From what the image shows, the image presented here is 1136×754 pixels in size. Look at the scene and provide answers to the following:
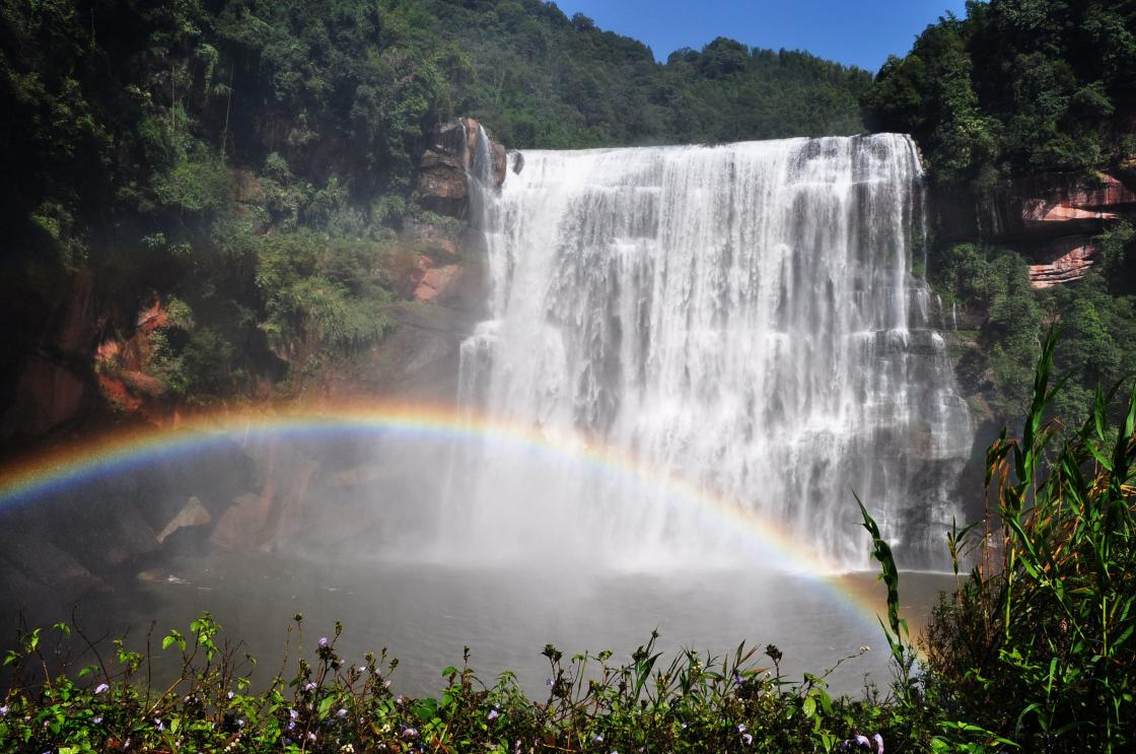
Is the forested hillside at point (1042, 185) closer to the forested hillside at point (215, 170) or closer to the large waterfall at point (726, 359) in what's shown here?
the large waterfall at point (726, 359)

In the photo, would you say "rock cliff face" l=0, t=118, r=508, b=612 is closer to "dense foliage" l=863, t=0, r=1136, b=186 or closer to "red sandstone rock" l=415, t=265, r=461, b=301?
"red sandstone rock" l=415, t=265, r=461, b=301

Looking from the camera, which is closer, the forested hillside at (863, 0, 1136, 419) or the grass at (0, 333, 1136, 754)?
the grass at (0, 333, 1136, 754)

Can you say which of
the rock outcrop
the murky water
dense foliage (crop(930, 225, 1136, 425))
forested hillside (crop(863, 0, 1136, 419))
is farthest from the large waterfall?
the murky water

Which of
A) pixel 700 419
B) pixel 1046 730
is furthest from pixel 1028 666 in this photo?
pixel 700 419

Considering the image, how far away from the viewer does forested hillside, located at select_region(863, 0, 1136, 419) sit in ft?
72.6

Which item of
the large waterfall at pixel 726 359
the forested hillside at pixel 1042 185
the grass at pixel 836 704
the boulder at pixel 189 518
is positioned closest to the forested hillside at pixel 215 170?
the boulder at pixel 189 518

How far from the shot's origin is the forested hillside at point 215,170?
1590 cm

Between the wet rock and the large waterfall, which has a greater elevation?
the large waterfall

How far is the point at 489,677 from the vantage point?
1195 centimetres

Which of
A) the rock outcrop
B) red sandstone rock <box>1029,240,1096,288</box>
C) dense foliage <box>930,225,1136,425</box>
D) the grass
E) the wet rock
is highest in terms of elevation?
the rock outcrop

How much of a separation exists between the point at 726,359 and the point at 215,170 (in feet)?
51.8

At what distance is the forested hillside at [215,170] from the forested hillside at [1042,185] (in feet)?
54.5

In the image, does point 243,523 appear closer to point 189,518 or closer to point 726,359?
point 189,518

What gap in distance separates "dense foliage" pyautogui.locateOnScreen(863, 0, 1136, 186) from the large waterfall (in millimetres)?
1960
